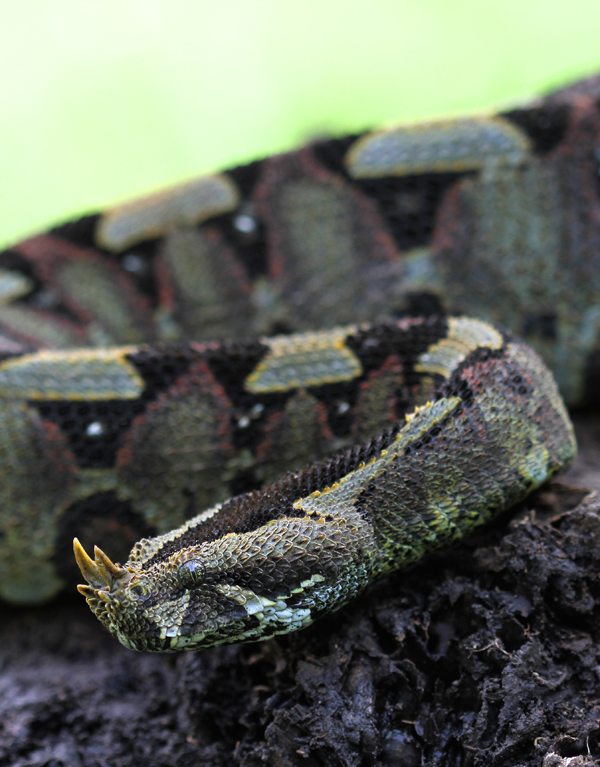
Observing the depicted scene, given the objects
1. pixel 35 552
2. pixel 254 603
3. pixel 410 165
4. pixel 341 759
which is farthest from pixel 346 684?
pixel 410 165

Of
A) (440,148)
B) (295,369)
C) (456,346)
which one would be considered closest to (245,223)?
(440,148)

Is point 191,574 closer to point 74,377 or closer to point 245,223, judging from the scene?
point 74,377

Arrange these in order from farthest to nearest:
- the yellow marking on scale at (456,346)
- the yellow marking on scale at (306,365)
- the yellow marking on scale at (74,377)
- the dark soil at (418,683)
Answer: the yellow marking on scale at (74,377) < the yellow marking on scale at (306,365) < the yellow marking on scale at (456,346) < the dark soil at (418,683)

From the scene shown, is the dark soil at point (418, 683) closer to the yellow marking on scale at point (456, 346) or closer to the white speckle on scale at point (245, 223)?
the yellow marking on scale at point (456, 346)

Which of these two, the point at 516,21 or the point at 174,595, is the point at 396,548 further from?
the point at 516,21

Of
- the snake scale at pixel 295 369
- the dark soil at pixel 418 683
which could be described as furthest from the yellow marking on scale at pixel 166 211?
the dark soil at pixel 418 683

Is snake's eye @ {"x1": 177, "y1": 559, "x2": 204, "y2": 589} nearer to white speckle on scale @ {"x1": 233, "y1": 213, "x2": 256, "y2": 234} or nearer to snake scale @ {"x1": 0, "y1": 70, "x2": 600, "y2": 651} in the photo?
snake scale @ {"x1": 0, "y1": 70, "x2": 600, "y2": 651}

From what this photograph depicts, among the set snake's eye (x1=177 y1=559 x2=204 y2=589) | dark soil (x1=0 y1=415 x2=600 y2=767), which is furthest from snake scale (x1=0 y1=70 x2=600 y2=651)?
dark soil (x1=0 y1=415 x2=600 y2=767)
